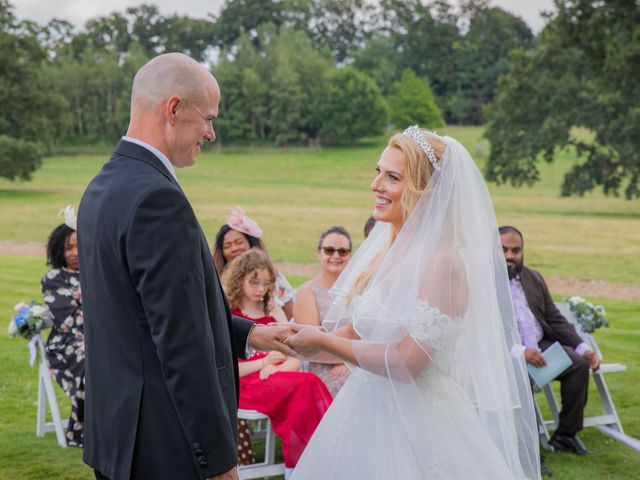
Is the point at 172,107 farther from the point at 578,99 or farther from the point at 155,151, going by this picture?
the point at 578,99

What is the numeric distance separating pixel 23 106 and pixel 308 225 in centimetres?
2199

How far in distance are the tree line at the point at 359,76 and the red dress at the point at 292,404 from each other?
2976cm

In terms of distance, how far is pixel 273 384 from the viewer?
19.6 ft

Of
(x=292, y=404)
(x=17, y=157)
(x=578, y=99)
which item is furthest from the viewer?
(x=17, y=157)

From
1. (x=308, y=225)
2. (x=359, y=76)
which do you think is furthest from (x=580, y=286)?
(x=359, y=76)

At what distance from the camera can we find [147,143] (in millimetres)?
2875

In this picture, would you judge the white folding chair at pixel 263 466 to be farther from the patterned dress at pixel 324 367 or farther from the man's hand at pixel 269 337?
the man's hand at pixel 269 337

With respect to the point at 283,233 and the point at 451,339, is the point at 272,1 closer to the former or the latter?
the point at 283,233

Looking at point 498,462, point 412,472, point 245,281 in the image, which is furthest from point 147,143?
point 245,281

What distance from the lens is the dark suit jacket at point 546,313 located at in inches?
287

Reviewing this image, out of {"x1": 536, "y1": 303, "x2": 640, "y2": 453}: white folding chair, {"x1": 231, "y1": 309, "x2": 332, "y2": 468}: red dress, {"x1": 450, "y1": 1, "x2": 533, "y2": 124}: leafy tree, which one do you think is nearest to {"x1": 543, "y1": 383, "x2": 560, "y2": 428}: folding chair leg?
{"x1": 536, "y1": 303, "x2": 640, "y2": 453}: white folding chair

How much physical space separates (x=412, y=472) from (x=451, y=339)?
58cm

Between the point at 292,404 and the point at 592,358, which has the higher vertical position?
the point at 292,404

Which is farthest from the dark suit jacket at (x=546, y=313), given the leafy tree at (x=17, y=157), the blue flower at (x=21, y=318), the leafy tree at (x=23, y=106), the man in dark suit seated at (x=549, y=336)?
the leafy tree at (x=23, y=106)
